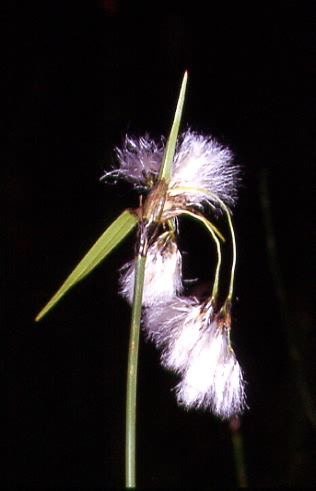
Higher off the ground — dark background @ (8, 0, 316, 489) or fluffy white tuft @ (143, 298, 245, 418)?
dark background @ (8, 0, 316, 489)

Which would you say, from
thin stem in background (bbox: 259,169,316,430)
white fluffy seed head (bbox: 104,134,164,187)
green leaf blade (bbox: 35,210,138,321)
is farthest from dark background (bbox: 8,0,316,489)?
green leaf blade (bbox: 35,210,138,321)

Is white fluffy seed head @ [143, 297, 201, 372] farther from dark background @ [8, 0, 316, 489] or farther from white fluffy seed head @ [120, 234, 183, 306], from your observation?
dark background @ [8, 0, 316, 489]

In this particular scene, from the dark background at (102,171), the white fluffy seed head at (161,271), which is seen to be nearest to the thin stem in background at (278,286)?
the dark background at (102,171)

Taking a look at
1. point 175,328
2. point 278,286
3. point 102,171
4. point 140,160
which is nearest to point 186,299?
point 175,328

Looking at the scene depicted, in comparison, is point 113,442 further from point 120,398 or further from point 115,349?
point 115,349

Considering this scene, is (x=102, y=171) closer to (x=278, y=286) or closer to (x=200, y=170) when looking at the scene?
(x=278, y=286)
